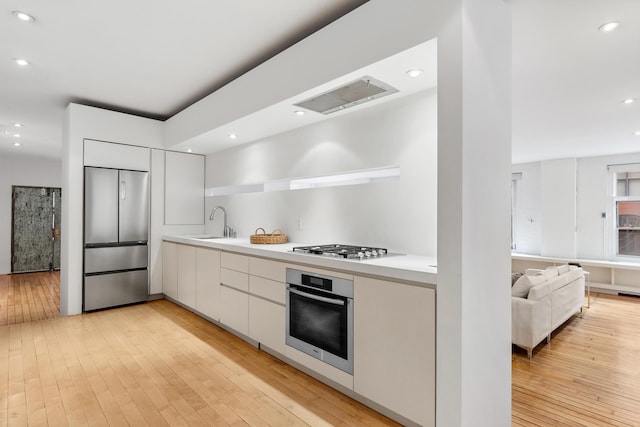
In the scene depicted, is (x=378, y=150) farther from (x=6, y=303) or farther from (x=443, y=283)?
(x=6, y=303)

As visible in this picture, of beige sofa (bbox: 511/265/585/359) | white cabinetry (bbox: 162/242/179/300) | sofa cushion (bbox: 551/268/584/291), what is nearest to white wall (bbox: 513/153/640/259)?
sofa cushion (bbox: 551/268/584/291)

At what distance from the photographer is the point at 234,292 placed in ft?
11.3

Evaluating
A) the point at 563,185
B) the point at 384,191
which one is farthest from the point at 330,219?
the point at 563,185

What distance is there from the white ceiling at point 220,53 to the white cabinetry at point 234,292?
153 centimetres

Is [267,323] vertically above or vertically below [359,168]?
below

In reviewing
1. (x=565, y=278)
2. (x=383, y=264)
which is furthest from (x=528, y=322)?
(x=383, y=264)

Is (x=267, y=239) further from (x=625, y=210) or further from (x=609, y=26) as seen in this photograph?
(x=625, y=210)

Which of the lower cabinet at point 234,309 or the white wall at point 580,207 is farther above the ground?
the white wall at point 580,207

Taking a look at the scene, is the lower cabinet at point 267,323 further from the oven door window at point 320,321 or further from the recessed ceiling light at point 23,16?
the recessed ceiling light at point 23,16

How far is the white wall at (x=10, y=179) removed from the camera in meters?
7.41

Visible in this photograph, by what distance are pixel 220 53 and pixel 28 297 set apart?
5246mm

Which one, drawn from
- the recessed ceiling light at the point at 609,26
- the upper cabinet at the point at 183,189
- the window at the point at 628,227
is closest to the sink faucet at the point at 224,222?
the upper cabinet at the point at 183,189

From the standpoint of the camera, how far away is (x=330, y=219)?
11.0ft

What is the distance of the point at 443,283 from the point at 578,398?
175cm
